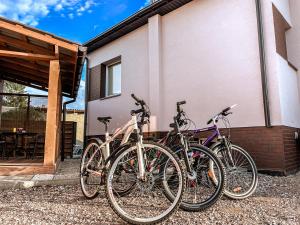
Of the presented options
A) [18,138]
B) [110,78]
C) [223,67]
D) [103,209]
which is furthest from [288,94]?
[18,138]

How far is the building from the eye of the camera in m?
5.49

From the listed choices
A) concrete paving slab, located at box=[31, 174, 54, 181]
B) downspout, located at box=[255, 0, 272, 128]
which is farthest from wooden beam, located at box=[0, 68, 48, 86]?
downspout, located at box=[255, 0, 272, 128]

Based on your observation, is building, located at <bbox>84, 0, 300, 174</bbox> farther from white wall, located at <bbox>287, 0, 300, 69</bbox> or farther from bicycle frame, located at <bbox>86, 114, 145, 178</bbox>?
bicycle frame, located at <bbox>86, 114, 145, 178</bbox>

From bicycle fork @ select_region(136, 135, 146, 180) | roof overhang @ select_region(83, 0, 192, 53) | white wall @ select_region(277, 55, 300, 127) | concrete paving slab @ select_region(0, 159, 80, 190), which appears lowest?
concrete paving slab @ select_region(0, 159, 80, 190)

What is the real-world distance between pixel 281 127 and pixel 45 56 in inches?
194

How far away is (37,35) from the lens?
512 centimetres

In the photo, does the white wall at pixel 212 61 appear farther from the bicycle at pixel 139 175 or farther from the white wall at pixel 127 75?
the bicycle at pixel 139 175

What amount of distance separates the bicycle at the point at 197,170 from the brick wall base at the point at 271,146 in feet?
6.77

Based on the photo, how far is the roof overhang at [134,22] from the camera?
24.2ft

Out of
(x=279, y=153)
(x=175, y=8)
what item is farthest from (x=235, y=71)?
(x=175, y=8)

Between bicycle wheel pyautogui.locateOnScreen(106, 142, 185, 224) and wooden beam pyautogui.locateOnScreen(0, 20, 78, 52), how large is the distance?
3.25m

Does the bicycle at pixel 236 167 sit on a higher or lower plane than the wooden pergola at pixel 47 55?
lower

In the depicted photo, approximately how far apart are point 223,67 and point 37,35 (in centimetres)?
406

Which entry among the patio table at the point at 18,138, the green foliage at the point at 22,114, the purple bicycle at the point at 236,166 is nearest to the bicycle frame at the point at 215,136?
the purple bicycle at the point at 236,166
